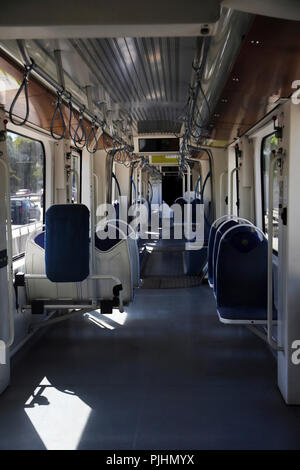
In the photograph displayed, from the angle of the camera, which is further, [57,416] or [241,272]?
[241,272]

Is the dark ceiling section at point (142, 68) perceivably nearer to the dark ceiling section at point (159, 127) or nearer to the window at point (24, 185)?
the window at point (24, 185)

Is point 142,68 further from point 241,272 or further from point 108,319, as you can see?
point 108,319

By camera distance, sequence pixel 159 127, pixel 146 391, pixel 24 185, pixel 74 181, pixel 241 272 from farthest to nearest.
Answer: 1. pixel 159 127
2. pixel 74 181
3. pixel 24 185
4. pixel 241 272
5. pixel 146 391

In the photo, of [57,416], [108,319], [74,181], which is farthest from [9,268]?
[74,181]

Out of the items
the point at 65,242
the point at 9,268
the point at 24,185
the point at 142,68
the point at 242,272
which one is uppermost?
the point at 142,68

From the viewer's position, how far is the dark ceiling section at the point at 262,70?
1854mm

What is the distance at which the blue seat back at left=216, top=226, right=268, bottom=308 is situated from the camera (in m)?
4.17

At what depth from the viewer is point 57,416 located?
3.06m

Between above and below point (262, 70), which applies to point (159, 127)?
above

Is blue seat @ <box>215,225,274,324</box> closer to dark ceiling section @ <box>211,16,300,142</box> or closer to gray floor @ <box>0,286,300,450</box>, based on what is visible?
gray floor @ <box>0,286,300,450</box>

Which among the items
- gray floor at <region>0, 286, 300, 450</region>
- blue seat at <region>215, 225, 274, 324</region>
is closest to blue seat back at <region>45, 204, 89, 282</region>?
gray floor at <region>0, 286, 300, 450</region>

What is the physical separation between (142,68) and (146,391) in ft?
9.02

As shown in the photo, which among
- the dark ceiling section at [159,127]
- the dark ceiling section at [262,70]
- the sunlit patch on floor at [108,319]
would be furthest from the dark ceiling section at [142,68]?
the sunlit patch on floor at [108,319]

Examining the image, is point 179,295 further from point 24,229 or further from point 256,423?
point 256,423
